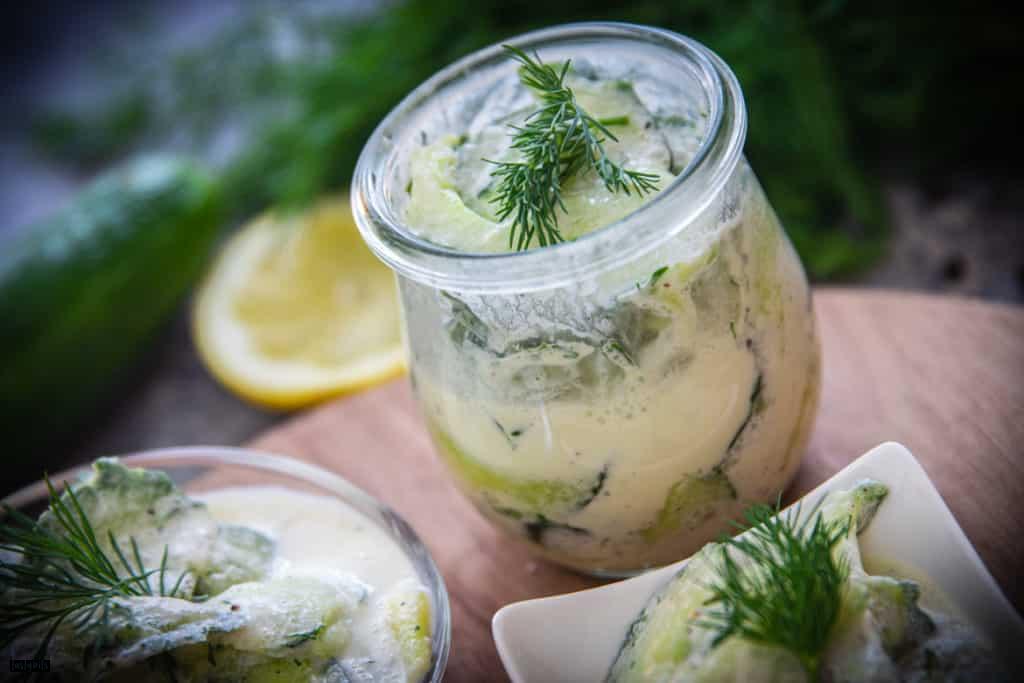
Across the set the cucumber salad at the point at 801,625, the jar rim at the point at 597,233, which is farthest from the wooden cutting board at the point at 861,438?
the jar rim at the point at 597,233

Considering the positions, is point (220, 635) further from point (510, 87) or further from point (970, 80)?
point (970, 80)

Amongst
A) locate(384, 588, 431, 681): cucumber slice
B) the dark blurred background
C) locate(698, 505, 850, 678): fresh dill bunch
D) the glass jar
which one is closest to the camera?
locate(698, 505, 850, 678): fresh dill bunch

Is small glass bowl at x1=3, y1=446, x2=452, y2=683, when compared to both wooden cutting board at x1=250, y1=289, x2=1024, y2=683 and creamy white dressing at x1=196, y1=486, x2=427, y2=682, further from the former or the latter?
wooden cutting board at x1=250, y1=289, x2=1024, y2=683

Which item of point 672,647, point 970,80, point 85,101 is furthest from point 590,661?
point 85,101

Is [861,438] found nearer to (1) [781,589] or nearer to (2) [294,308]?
(1) [781,589]

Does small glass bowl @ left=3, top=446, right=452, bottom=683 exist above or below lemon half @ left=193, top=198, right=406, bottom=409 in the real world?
above

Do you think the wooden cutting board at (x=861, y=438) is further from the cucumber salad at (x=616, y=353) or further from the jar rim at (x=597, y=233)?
the jar rim at (x=597, y=233)

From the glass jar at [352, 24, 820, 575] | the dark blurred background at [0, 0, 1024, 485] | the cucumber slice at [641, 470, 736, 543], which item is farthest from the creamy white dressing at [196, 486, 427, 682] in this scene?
the dark blurred background at [0, 0, 1024, 485]
